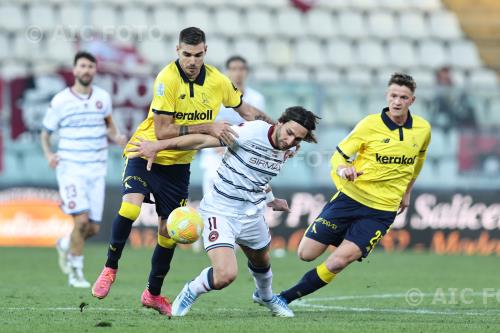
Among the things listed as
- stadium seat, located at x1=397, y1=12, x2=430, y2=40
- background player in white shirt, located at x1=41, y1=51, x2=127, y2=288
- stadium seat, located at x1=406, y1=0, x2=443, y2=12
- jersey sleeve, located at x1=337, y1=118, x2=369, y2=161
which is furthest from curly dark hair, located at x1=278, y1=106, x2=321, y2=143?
stadium seat, located at x1=406, y1=0, x2=443, y2=12

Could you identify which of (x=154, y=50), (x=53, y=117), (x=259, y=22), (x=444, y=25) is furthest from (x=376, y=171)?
(x=444, y=25)

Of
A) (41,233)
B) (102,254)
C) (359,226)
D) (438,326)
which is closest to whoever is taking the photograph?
(438,326)

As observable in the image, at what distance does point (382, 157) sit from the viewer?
9414mm

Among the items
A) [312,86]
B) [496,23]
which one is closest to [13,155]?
[312,86]

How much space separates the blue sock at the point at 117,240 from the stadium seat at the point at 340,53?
1209cm

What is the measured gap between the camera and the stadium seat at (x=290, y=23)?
2095 cm

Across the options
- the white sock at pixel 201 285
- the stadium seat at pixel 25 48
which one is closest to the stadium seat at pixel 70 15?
the stadium seat at pixel 25 48

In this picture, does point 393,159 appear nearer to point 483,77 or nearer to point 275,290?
point 275,290

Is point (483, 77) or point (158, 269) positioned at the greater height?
point (483, 77)

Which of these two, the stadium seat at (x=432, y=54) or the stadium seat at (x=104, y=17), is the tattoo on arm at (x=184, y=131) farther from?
the stadium seat at (x=432, y=54)

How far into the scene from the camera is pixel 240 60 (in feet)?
43.5

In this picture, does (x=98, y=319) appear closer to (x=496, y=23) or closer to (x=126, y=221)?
(x=126, y=221)

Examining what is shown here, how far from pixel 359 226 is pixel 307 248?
0.50 m

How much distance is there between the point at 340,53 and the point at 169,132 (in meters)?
12.6
